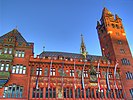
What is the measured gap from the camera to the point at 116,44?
147 feet

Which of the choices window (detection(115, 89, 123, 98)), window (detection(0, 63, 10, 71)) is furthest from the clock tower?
window (detection(0, 63, 10, 71))

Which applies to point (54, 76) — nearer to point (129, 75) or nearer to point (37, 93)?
point (37, 93)

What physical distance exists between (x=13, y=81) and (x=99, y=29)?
34.9 meters

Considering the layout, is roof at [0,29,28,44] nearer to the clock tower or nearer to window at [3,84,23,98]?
window at [3,84,23,98]

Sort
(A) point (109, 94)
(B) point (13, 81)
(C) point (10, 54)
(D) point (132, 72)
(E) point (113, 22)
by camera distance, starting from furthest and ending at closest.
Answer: (E) point (113, 22), (D) point (132, 72), (A) point (109, 94), (C) point (10, 54), (B) point (13, 81)

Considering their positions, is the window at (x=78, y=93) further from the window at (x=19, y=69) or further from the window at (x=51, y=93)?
the window at (x=19, y=69)

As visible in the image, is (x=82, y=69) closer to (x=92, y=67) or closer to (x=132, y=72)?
(x=92, y=67)

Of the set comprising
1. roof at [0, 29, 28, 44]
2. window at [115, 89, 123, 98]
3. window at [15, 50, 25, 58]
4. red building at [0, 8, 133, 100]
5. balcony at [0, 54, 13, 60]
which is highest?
roof at [0, 29, 28, 44]

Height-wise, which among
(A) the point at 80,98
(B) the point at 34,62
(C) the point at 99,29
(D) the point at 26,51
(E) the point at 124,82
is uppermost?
(C) the point at 99,29

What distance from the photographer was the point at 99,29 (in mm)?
53094

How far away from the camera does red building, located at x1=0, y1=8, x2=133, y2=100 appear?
30.4 m

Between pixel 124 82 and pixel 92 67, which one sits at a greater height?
pixel 92 67

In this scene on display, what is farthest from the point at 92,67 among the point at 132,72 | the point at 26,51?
the point at 26,51

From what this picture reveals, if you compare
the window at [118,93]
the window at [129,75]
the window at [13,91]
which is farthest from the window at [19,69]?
the window at [129,75]
